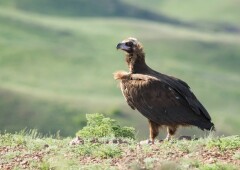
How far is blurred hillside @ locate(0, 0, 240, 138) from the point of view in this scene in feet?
257

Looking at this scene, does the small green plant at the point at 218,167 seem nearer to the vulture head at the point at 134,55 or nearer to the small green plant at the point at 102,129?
the small green plant at the point at 102,129

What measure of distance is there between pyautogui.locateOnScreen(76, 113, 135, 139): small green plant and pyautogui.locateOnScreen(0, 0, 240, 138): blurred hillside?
34.5 m

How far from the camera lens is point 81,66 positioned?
115m

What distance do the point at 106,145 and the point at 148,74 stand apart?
347cm

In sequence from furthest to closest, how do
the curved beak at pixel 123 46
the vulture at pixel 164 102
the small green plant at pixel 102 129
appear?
the curved beak at pixel 123 46 → the small green plant at pixel 102 129 → the vulture at pixel 164 102

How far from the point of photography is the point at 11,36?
13375cm

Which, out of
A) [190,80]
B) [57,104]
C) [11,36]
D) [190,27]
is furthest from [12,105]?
[190,27]

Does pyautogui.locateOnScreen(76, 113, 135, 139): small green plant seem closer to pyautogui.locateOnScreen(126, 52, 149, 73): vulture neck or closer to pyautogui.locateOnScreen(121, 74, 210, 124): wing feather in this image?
pyautogui.locateOnScreen(121, 74, 210, 124): wing feather

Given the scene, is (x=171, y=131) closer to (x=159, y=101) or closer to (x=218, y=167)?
(x=159, y=101)

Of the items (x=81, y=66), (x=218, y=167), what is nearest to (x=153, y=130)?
(x=218, y=167)

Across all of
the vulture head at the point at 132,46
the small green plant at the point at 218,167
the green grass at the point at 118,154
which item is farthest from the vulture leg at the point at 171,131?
the small green plant at the point at 218,167

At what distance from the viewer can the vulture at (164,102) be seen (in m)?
15.1

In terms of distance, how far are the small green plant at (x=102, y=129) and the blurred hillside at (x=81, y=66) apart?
34.5 metres

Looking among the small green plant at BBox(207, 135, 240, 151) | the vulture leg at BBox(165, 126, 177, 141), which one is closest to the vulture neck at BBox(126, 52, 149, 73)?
the vulture leg at BBox(165, 126, 177, 141)
